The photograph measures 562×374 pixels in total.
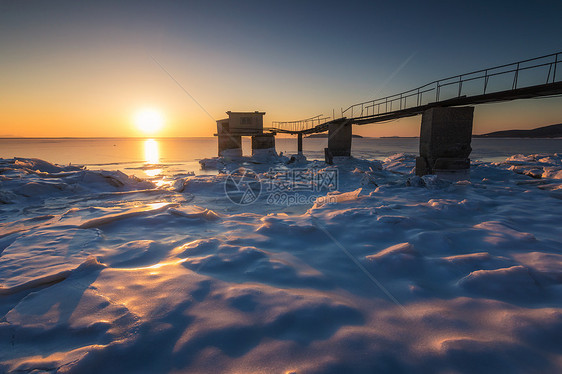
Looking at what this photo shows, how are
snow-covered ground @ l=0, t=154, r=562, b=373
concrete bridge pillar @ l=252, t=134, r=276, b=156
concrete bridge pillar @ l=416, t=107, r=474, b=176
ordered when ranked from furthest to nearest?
concrete bridge pillar @ l=252, t=134, r=276, b=156
concrete bridge pillar @ l=416, t=107, r=474, b=176
snow-covered ground @ l=0, t=154, r=562, b=373

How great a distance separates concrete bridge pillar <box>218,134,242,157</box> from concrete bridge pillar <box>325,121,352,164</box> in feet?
55.8

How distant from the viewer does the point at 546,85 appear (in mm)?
7559

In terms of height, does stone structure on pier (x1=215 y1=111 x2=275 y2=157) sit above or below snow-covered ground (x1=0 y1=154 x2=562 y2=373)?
above

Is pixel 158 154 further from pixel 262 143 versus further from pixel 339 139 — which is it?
pixel 339 139

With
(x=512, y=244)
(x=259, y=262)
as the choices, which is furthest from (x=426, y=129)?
(x=259, y=262)

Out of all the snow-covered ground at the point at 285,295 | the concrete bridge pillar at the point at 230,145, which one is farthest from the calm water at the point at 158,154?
the snow-covered ground at the point at 285,295

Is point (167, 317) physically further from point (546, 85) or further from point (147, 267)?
point (546, 85)

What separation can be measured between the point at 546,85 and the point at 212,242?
37.7ft

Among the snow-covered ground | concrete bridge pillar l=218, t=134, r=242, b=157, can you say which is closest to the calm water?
concrete bridge pillar l=218, t=134, r=242, b=157

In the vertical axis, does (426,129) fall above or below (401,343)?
above

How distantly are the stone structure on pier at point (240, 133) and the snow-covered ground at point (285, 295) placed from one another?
29.5 m

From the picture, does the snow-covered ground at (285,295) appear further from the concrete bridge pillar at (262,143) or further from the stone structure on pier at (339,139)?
the concrete bridge pillar at (262,143)

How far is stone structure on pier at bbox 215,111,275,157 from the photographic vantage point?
109 feet

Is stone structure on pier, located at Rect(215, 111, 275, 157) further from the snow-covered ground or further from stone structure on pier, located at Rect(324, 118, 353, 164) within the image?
the snow-covered ground
